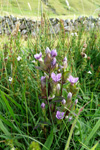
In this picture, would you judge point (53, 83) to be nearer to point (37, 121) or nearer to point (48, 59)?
point (48, 59)

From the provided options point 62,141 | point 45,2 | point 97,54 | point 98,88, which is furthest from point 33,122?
point 45,2

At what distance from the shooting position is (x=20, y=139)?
35.7 inches

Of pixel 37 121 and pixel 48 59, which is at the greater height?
pixel 48 59

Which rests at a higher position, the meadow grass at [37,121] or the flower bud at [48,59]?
the flower bud at [48,59]

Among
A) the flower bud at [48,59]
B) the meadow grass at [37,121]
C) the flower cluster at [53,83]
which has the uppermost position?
the flower bud at [48,59]

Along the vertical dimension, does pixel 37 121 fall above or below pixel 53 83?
below

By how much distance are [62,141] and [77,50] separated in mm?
1218

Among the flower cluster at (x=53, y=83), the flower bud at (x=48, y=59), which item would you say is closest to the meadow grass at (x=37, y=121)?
the flower cluster at (x=53, y=83)

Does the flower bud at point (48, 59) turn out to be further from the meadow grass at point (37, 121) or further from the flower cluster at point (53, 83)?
the meadow grass at point (37, 121)

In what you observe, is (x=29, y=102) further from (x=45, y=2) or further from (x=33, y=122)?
(x=45, y=2)

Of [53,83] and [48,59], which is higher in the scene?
[48,59]

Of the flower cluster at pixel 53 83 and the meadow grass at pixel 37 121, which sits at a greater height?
the flower cluster at pixel 53 83

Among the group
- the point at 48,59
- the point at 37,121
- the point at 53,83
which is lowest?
the point at 37,121

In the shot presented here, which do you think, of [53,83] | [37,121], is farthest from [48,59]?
[37,121]
